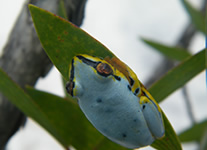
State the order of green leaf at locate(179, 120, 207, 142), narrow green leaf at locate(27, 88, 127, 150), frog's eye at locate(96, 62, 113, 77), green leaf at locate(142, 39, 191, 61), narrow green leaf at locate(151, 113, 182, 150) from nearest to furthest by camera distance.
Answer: frog's eye at locate(96, 62, 113, 77) < narrow green leaf at locate(151, 113, 182, 150) < narrow green leaf at locate(27, 88, 127, 150) < green leaf at locate(179, 120, 207, 142) < green leaf at locate(142, 39, 191, 61)

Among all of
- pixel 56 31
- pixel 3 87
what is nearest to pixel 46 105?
pixel 3 87

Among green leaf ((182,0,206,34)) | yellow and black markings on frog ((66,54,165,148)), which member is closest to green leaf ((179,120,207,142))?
green leaf ((182,0,206,34))

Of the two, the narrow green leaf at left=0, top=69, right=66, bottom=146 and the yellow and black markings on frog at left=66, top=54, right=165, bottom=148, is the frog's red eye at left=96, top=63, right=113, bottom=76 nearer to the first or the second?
the yellow and black markings on frog at left=66, top=54, right=165, bottom=148

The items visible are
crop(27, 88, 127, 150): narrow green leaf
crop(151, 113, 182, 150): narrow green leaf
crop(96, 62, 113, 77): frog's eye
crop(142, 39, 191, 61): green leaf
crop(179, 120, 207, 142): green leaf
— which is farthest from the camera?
crop(142, 39, 191, 61): green leaf

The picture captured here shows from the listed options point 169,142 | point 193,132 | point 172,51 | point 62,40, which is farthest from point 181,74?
point 172,51

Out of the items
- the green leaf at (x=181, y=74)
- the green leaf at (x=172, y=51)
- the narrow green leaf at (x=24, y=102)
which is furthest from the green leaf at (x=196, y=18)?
the narrow green leaf at (x=24, y=102)

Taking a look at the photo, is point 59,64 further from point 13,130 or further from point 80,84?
point 13,130
